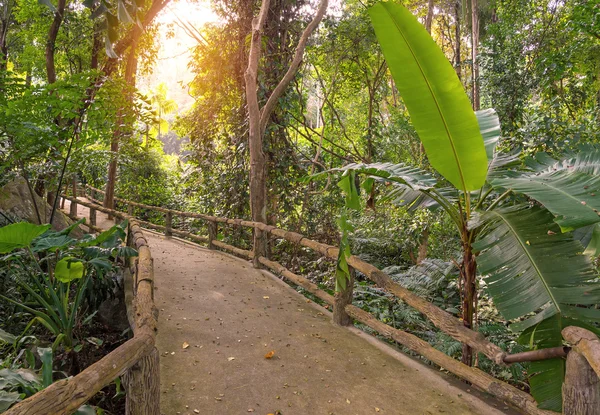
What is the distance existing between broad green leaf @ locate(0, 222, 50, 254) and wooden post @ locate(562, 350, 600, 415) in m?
3.54

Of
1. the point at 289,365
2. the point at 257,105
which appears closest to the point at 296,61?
the point at 257,105

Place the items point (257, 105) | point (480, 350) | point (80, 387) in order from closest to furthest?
1. point (80, 387)
2. point (480, 350)
3. point (257, 105)

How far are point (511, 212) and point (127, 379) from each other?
2.50 metres

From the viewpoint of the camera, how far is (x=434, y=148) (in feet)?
9.02

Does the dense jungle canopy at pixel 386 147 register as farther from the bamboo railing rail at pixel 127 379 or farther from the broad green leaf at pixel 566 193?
the bamboo railing rail at pixel 127 379

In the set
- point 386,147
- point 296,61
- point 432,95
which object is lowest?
point 386,147

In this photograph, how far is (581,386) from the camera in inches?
81.9

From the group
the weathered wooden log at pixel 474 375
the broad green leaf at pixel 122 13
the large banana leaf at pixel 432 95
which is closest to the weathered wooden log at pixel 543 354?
the weathered wooden log at pixel 474 375

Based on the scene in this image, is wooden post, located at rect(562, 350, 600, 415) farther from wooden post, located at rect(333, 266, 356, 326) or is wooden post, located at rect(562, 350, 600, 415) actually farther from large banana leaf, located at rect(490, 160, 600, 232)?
wooden post, located at rect(333, 266, 356, 326)

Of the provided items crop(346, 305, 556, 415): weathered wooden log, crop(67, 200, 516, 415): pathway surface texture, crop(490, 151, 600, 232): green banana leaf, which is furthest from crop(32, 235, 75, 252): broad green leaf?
crop(490, 151, 600, 232): green banana leaf

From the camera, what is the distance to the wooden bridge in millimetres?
2113

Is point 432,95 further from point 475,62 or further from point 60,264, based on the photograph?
point 475,62

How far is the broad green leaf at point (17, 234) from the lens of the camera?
10.4 ft

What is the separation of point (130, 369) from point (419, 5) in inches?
539
